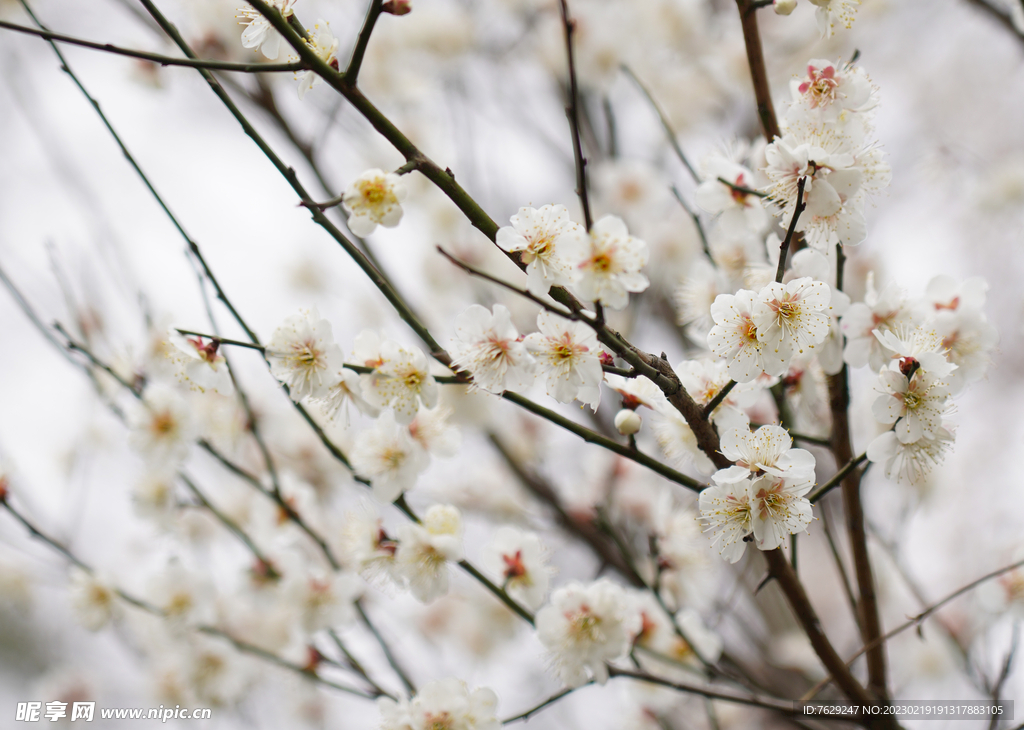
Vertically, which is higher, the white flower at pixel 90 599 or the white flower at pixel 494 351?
the white flower at pixel 494 351

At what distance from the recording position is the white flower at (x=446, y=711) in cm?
129

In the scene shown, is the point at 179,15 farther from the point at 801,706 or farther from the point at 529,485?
the point at 801,706

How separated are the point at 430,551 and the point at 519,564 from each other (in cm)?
25

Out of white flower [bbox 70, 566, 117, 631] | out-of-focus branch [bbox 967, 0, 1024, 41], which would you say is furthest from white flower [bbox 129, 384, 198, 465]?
out-of-focus branch [bbox 967, 0, 1024, 41]

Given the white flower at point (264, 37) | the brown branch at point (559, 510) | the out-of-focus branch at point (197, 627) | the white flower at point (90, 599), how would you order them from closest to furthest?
the white flower at point (264, 37), the out-of-focus branch at point (197, 627), the white flower at point (90, 599), the brown branch at point (559, 510)

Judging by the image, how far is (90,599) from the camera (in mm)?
1947

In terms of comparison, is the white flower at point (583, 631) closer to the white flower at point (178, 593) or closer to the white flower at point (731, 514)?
the white flower at point (731, 514)

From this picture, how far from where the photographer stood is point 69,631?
5316 mm

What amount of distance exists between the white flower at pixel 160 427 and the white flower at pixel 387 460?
622 mm

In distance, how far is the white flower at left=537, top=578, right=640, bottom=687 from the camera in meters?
1.32

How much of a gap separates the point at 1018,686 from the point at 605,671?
216cm

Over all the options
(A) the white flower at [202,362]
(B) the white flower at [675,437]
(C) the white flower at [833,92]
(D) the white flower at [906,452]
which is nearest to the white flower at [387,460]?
(A) the white flower at [202,362]

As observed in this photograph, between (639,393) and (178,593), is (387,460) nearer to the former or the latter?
(639,393)

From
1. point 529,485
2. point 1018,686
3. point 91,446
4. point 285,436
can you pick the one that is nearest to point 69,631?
point 91,446
